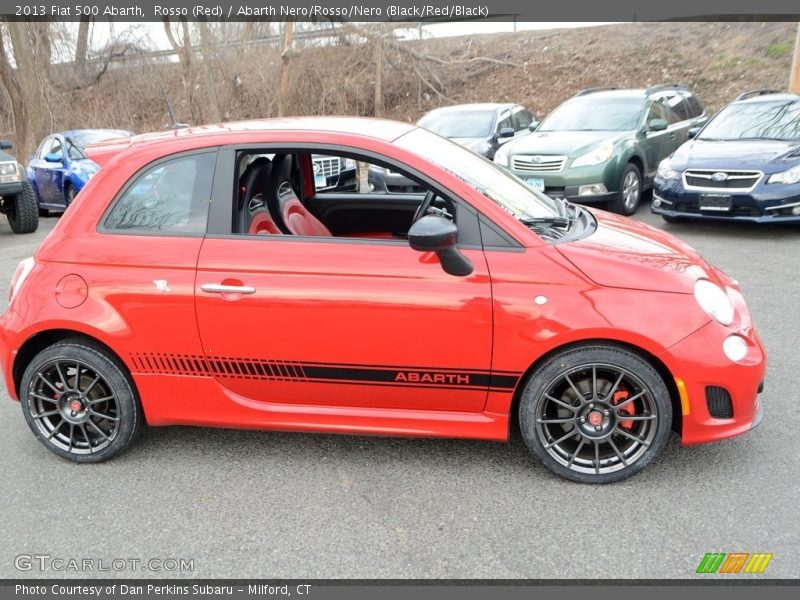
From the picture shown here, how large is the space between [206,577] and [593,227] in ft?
8.10

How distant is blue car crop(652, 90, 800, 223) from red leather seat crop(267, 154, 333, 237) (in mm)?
5647

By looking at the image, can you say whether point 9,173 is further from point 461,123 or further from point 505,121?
point 505,121

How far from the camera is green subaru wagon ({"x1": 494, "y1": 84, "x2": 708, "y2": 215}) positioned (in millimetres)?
9297

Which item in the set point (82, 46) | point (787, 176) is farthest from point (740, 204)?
point (82, 46)

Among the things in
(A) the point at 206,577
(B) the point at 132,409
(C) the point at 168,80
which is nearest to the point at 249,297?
(B) the point at 132,409

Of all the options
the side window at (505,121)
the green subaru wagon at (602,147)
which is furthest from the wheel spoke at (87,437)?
the side window at (505,121)

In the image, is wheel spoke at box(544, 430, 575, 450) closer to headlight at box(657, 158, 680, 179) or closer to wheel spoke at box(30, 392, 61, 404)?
wheel spoke at box(30, 392, 61, 404)

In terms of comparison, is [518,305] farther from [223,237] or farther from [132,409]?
[132,409]

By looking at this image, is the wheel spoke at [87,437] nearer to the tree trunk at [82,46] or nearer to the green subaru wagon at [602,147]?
the green subaru wagon at [602,147]

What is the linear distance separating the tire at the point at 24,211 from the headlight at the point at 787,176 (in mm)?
10572

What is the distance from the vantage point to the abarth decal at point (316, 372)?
326 cm

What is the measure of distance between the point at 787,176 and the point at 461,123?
5559 mm

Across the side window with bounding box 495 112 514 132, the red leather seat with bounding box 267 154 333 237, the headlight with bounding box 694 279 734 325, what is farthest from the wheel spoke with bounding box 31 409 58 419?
the side window with bounding box 495 112 514 132

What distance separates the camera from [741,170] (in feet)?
26.2
